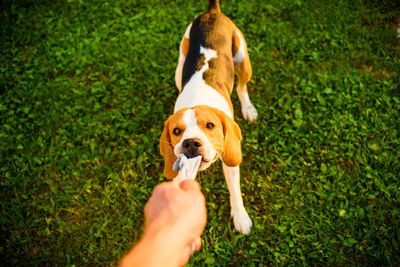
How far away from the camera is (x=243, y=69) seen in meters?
3.90

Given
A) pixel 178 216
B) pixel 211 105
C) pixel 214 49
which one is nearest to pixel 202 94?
pixel 211 105

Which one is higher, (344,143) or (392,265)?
(344,143)

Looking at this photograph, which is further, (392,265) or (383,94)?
(383,94)

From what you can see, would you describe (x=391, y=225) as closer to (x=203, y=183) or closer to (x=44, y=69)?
(x=203, y=183)

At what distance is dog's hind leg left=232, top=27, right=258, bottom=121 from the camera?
152 inches

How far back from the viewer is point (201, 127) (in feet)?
8.17

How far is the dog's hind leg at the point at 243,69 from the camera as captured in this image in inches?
152

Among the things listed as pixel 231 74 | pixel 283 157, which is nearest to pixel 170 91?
pixel 231 74

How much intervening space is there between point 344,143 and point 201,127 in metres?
2.45

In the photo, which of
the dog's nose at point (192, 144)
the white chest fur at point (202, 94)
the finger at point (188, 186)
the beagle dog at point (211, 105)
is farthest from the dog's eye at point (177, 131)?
the finger at point (188, 186)

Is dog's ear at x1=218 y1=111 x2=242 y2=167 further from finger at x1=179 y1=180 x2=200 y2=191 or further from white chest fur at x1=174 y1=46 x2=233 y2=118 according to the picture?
finger at x1=179 y1=180 x2=200 y2=191

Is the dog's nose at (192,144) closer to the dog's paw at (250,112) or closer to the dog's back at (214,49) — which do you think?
the dog's back at (214,49)

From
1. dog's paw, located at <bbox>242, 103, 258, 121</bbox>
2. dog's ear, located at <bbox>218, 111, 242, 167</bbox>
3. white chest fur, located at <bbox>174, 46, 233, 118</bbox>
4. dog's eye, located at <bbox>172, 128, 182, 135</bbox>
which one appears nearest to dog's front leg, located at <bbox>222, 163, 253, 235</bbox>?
dog's ear, located at <bbox>218, 111, 242, 167</bbox>

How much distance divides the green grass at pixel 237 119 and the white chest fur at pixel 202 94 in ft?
3.22
